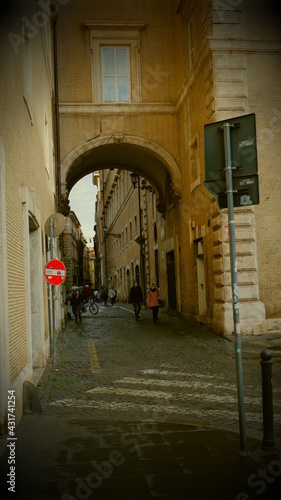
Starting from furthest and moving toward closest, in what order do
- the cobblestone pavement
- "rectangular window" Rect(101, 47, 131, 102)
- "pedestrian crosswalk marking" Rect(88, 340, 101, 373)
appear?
"rectangular window" Rect(101, 47, 131, 102) < "pedestrian crosswalk marking" Rect(88, 340, 101, 373) < the cobblestone pavement

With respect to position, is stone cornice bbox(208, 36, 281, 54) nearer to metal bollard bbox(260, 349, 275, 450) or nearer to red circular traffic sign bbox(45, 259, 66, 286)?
red circular traffic sign bbox(45, 259, 66, 286)

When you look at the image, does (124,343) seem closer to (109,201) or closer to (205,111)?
(205,111)

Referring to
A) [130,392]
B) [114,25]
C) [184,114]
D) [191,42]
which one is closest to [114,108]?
[184,114]

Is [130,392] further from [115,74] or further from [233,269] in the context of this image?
[115,74]

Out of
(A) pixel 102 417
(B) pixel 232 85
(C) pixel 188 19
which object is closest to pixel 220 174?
(A) pixel 102 417

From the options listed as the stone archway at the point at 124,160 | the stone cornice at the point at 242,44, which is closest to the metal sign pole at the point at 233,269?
the stone cornice at the point at 242,44

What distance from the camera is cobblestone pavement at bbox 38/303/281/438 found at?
7.15 m

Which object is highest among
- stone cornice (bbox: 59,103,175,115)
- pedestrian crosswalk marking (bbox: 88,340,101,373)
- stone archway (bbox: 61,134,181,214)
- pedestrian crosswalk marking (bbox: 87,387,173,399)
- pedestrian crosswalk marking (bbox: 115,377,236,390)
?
stone cornice (bbox: 59,103,175,115)

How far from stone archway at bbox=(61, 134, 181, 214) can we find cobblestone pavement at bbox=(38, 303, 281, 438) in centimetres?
742

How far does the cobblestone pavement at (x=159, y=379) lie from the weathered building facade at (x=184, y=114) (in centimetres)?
223

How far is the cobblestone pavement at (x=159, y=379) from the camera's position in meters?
7.15

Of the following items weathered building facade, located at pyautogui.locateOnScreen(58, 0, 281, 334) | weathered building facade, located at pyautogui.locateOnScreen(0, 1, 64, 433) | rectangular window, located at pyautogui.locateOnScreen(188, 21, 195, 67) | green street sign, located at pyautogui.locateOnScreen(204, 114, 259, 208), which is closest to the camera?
green street sign, located at pyautogui.locateOnScreen(204, 114, 259, 208)

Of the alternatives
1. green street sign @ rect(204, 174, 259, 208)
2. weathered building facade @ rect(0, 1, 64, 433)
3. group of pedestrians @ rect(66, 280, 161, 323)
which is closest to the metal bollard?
green street sign @ rect(204, 174, 259, 208)

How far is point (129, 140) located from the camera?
21672 mm
